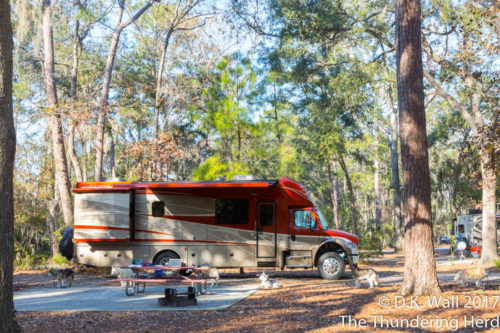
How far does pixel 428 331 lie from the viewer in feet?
22.4

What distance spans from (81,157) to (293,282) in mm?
27311

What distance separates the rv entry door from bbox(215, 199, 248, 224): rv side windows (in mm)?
451

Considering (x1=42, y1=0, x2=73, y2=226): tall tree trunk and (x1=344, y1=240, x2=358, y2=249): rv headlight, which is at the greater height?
(x1=42, y1=0, x2=73, y2=226): tall tree trunk

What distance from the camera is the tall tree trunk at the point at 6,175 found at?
5.67 metres

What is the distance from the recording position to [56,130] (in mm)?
18547

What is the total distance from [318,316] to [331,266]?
6276 mm

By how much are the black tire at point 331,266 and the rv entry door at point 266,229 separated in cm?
142

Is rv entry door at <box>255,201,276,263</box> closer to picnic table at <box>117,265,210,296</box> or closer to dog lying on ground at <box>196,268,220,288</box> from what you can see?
dog lying on ground at <box>196,268,220,288</box>

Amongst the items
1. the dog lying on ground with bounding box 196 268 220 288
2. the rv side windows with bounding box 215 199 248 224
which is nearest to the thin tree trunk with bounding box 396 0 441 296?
the dog lying on ground with bounding box 196 268 220 288

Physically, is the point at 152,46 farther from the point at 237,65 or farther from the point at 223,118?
the point at 223,118

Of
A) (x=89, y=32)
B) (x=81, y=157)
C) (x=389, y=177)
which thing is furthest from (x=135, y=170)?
(x=389, y=177)

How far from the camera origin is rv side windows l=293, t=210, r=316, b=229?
14.7 m

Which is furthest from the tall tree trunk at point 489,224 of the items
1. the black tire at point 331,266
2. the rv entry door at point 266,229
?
the rv entry door at point 266,229

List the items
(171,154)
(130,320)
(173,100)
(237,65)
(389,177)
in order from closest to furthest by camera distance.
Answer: (130,320)
(171,154)
(173,100)
(237,65)
(389,177)
